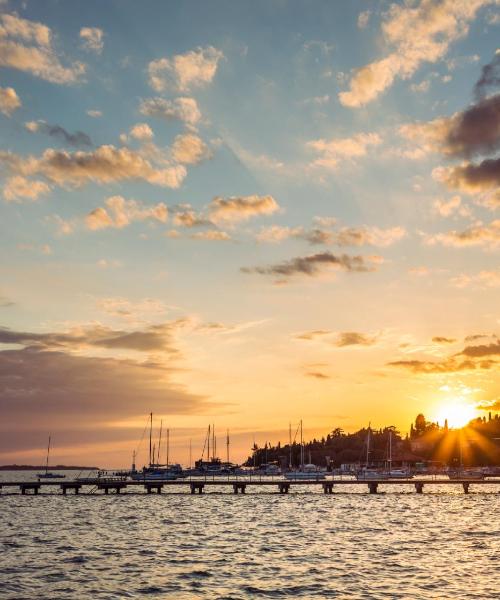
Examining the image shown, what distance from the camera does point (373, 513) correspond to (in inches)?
3501

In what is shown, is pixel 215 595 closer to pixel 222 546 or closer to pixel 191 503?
pixel 222 546

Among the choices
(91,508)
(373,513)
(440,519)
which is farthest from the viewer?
(91,508)

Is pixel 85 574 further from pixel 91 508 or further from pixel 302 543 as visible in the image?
pixel 91 508

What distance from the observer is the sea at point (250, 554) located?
121ft

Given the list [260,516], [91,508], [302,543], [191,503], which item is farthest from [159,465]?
[302,543]

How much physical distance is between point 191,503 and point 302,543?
59.8 metres

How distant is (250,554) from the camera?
A: 5009 cm

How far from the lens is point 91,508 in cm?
9988

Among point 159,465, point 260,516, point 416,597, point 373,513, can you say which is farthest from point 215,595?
point 159,465

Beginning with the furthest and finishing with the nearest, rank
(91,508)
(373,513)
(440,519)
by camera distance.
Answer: (91,508) → (373,513) → (440,519)

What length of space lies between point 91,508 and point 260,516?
2906cm

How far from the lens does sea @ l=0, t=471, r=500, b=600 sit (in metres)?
36.8

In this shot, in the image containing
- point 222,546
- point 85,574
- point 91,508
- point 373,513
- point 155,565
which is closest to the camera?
point 85,574

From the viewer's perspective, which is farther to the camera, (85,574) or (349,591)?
(85,574)
